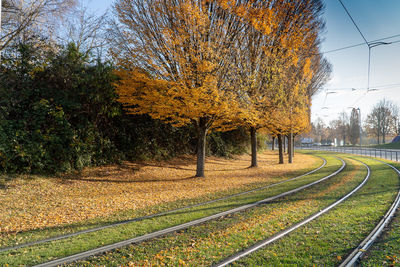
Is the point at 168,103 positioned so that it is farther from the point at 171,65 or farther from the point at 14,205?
the point at 14,205

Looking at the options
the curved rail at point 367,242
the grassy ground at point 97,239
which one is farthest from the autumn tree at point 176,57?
the curved rail at point 367,242

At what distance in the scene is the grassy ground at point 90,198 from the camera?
6.26 m

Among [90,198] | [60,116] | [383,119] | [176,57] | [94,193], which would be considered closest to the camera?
[90,198]

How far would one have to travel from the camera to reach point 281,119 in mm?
18250

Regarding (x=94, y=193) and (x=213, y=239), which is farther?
(x=94, y=193)

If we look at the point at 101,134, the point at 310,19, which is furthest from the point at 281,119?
the point at 101,134

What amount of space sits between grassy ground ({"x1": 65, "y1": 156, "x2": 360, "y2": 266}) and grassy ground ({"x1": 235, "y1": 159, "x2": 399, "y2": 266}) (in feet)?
1.58

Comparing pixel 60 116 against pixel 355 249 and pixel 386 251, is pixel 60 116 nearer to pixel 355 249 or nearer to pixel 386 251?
pixel 355 249

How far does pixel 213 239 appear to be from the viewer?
512 centimetres

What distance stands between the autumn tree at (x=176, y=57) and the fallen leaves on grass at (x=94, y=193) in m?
3.68

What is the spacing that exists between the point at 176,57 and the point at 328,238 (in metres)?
9.48

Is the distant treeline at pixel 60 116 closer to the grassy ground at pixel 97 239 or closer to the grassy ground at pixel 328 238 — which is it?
the grassy ground at pixel 97 239

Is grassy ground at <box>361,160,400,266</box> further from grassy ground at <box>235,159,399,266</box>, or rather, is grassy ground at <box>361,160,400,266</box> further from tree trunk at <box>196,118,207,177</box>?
tree trunk at <box>196,118,207,177</box>

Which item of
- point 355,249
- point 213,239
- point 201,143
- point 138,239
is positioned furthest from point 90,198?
point 355,249
